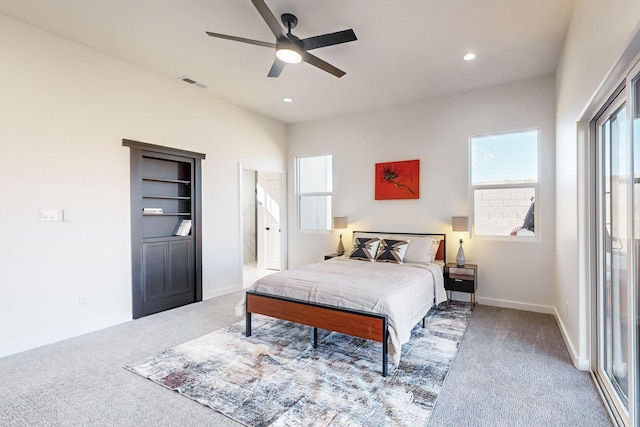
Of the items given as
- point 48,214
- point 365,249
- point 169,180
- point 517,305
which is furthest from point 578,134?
point 48,214

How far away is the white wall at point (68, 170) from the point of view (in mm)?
2984

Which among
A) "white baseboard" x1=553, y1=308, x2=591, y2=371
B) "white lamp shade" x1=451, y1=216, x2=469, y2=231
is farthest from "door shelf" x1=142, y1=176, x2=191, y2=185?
"white baseboard" x1=553, y1=308, x2=591, y2=371

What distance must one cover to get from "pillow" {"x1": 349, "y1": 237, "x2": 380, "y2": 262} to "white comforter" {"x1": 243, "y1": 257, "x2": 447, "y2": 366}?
57cm

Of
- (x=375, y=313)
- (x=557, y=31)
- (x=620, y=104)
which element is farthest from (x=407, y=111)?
(x=375, y=313)

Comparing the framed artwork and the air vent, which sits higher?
the air vent

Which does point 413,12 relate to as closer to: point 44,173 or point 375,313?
point 375,313

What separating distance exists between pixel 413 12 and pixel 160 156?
3.43 metres

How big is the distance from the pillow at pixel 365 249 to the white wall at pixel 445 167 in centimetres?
62

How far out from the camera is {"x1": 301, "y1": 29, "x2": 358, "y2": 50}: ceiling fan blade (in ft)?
8.23

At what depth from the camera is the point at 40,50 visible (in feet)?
10.3

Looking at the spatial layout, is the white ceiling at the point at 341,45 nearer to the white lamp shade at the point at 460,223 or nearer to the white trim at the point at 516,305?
the white lamp shade at the point at 460,223

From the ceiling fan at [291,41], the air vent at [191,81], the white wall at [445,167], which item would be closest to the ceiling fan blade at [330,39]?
the ceiling fan at [291,41]

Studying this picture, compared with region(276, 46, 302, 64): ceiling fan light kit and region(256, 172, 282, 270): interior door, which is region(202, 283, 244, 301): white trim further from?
region(276, 46, 302, 64): ceiling fan light kit

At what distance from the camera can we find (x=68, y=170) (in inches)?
132
